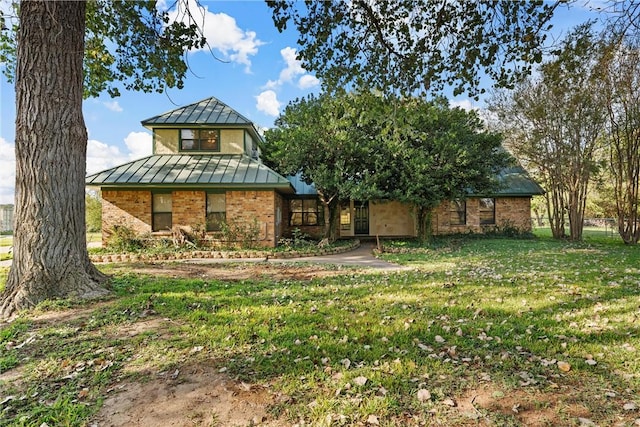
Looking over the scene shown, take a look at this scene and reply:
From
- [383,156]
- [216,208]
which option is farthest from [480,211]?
[216,208]

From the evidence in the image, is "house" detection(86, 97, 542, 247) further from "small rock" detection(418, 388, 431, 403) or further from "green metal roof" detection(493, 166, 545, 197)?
"green metal roof" detection(493, 166, 545, 197)

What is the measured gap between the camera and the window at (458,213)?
59.7ft

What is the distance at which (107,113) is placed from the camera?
10.9 meters

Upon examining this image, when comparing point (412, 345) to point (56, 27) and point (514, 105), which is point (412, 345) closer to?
point (56, 27)

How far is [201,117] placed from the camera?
46.2 feet

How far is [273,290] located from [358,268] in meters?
3.27

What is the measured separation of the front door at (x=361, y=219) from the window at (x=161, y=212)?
10029 millimetres

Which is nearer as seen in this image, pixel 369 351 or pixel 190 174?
pixel 369 351

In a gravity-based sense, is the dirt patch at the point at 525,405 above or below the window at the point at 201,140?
below

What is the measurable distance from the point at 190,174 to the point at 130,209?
2662mm

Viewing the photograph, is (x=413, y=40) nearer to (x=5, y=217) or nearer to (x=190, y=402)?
(x=190, y=402)

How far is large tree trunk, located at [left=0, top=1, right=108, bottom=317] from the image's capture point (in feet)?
15.9

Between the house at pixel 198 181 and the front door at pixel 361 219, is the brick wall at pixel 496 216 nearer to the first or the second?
the front door at pixel 361 219

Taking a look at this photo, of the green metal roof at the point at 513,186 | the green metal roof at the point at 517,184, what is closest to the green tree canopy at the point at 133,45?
the green metal roof at the point at 513,186
